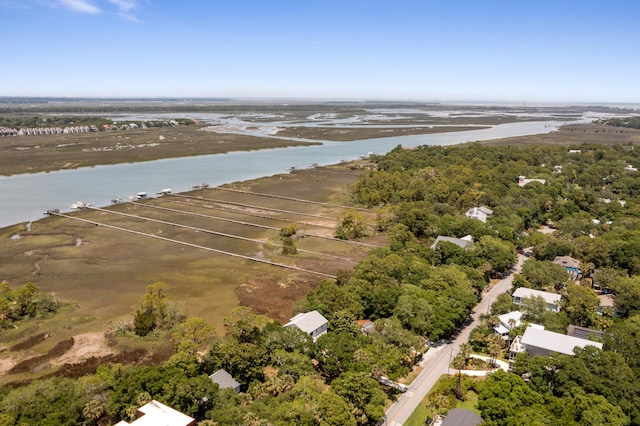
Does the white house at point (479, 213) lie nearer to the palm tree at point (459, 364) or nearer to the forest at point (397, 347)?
the forest at point (397, 347)

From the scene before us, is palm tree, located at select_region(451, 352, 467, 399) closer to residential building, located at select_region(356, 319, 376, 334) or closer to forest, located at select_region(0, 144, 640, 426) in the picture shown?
forest, located at select_region(0, 144, 640, 426)

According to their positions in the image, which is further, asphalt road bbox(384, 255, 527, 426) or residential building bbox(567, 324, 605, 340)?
residential building bbox(567, 324, 605, 340)

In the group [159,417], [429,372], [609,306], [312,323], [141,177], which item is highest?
[141,177]

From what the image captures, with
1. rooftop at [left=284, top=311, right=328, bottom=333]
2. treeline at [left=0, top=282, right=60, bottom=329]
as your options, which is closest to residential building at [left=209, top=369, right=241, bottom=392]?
rooftop at [left=284, top=311, right=328, bottom=333]

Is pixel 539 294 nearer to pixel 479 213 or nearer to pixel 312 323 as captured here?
pixel 312 323

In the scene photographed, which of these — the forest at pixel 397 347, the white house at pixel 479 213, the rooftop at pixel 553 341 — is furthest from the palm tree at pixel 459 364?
the white house at pixel 479 213

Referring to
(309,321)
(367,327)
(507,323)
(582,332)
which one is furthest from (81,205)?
(582,332)
